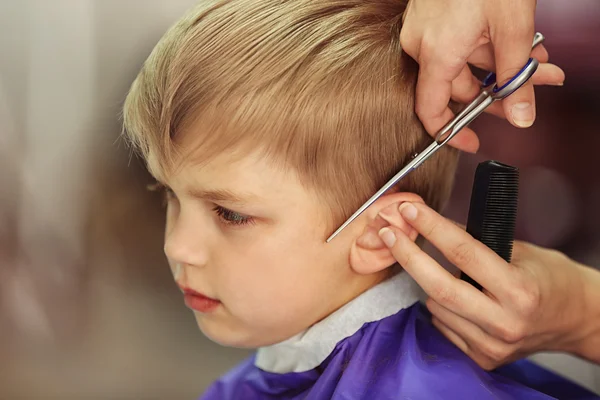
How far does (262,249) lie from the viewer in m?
0.91

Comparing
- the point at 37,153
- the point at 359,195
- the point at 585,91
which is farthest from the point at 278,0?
the point at 585,91

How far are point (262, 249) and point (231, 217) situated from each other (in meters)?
0.06

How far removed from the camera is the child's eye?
0.91 metres

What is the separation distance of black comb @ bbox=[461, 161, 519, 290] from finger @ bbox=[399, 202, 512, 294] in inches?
0.9

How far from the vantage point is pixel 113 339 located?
1.32 meters

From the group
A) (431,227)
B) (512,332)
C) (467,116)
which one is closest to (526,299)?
(512,332)

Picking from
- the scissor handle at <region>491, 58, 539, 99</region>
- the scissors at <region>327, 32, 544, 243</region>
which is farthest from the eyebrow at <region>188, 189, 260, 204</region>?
the scissor handle at <region>491, 58, 539, 99</region>

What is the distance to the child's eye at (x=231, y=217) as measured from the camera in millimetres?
911

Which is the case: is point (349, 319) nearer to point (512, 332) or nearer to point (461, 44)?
point (512, 332)

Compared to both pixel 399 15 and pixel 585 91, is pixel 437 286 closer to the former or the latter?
pixel 399 15

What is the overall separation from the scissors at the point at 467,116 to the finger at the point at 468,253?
0.07 m

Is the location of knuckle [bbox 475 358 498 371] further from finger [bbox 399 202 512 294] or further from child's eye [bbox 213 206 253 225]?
child's eye [bbox 213 206 253 225]

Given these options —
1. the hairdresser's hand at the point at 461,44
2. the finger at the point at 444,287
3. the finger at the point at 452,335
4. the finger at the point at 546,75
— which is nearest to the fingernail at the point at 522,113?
the hairdresser's hand at the point at 461,44

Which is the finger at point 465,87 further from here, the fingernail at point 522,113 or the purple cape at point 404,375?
the purple cape at point 404,375
